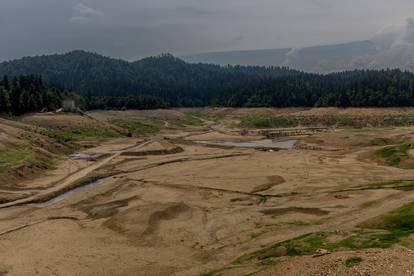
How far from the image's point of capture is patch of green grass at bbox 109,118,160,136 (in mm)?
166500

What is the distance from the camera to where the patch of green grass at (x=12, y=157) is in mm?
79562

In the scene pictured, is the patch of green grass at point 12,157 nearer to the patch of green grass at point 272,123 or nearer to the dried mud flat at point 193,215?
the dried mud flat at point 193,215

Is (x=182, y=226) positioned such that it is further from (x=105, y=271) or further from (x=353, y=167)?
(x=353, y=167)

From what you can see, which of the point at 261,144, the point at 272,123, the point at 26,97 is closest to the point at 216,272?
the point at 261,144

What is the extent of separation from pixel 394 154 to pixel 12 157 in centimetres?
6704

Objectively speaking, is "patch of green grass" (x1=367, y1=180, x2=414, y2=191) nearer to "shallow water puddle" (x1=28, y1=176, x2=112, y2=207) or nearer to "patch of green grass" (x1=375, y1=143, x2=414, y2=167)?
"patch of green grass" (x1=375, y1=143, x2=414, y2=167)

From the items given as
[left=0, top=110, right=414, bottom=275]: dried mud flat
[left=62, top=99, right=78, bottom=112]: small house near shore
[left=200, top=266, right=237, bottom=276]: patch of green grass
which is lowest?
[left=0, top=110, right=414, bottom=275]: dried mud flat

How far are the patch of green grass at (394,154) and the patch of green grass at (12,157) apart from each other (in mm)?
63183

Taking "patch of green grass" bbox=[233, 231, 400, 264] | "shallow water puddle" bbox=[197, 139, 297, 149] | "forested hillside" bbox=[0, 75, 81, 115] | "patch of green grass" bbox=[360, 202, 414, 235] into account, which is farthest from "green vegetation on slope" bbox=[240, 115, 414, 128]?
"patch of green grass" bbox=[233, 231, 400, 264]

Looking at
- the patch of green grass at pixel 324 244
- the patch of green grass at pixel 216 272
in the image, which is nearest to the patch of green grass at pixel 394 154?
the patch of green grass at pixel 324 244

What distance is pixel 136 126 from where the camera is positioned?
174m

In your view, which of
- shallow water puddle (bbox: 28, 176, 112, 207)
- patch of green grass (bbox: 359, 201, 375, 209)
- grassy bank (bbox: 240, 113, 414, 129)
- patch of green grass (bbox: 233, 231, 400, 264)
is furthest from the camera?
grassy bank (bbox: 240, 113, 414, 129)

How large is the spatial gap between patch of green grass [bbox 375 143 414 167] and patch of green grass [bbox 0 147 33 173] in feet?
207

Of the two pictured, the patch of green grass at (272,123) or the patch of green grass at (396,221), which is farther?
the patch of green grass at (272,123)
